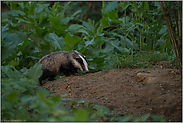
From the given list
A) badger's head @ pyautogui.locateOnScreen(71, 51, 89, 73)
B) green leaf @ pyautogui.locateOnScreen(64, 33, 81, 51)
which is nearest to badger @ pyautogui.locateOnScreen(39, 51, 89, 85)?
badger's head @ pyautogui.locateOnScreen(71, 51, 89, 73)

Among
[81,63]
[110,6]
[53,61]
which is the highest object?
[110,6]

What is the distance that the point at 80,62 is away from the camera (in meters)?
4.48

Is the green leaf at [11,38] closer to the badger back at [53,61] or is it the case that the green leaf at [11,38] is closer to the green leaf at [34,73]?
the badger back at [53,61]

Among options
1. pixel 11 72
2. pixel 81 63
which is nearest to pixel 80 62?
pixel 81 63

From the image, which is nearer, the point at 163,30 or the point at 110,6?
the point at 163,30

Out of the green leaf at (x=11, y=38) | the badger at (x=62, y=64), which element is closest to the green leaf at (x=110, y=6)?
the badger at (x=62, y=64)

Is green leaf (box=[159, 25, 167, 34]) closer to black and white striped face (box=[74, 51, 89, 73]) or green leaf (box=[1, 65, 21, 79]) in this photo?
black and white striped face (box=[74, 51, 89, 73])

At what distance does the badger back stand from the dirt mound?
0.37 meters

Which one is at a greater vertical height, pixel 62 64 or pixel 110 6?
pixel 110 6

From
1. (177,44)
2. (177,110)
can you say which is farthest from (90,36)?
(177,110)

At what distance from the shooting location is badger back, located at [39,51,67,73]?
14.2ft

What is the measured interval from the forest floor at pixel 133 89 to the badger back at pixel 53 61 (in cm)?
37

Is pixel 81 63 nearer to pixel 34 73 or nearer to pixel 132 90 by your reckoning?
pixel 132 90

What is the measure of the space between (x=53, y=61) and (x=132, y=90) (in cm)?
179
